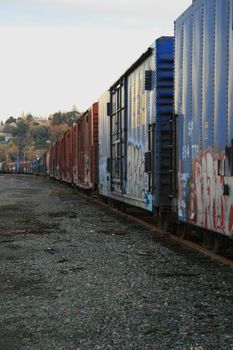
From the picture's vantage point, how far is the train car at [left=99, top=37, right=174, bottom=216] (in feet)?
33.8

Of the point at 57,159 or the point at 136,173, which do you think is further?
the point at 57,159

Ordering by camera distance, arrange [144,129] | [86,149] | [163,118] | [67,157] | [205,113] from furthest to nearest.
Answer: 1. [67,157]
2. [86,149]
3. [144,129]
4. [163,118]
5. [205,113]

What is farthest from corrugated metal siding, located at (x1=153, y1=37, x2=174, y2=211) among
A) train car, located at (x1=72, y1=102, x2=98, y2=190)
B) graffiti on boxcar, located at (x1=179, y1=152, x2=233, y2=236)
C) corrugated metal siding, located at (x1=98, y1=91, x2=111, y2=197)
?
train car, located at (x1=72, y1=102, x2=98, y2=190)

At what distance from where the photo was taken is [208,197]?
7383 mm

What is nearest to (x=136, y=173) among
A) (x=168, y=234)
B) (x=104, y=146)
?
(x=168, y=234)

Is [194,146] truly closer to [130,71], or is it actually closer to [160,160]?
[160,160]

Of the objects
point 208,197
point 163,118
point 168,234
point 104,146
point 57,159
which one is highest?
point 163,118

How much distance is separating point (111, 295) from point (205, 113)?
2.99 m

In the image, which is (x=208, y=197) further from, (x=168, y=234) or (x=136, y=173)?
(x=136, y=173)

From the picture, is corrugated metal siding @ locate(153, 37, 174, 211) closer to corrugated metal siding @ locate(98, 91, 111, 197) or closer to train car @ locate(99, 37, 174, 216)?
train car @ locate(99, 37, 174, 216)

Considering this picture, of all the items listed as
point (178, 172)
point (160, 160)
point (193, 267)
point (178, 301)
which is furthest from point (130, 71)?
point (178, 301)

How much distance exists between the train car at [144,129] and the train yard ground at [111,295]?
1141 millimetres

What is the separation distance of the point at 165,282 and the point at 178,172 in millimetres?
2811

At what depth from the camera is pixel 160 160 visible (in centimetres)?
1027
